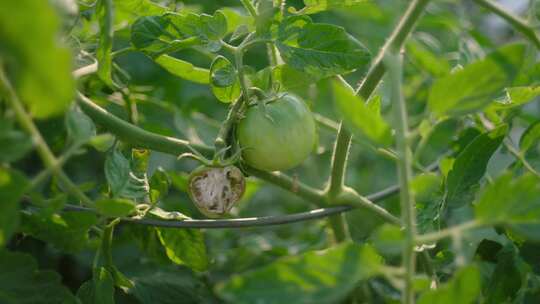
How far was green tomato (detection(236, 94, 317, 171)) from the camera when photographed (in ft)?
2.74

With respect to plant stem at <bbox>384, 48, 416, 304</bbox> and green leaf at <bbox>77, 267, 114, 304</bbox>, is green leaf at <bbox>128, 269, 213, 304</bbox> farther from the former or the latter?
plant stem at <bbox>384, 48, 416, 304</bbox>

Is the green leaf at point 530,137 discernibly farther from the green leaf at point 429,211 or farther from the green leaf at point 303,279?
the green leaf at point 303,279

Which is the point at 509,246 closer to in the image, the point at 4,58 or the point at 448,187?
the point at 448,187

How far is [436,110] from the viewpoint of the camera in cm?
64

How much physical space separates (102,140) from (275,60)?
1.32 feet

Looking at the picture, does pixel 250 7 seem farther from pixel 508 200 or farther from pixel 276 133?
pixel 508 200

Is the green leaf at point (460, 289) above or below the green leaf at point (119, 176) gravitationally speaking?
above

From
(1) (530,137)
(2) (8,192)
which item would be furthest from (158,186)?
(1) (530,137)

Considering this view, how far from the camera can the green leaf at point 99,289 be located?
2.61ft

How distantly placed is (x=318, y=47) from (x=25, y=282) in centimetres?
42

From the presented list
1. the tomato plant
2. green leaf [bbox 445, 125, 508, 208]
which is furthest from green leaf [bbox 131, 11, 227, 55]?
green leaf [bbox 445, 125, 508, 208]

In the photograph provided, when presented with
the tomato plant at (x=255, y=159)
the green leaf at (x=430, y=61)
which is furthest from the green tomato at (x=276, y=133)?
the green leaf at (x=430, y=61)

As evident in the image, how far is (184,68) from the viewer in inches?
37.6

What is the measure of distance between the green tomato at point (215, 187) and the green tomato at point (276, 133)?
0.12ft
